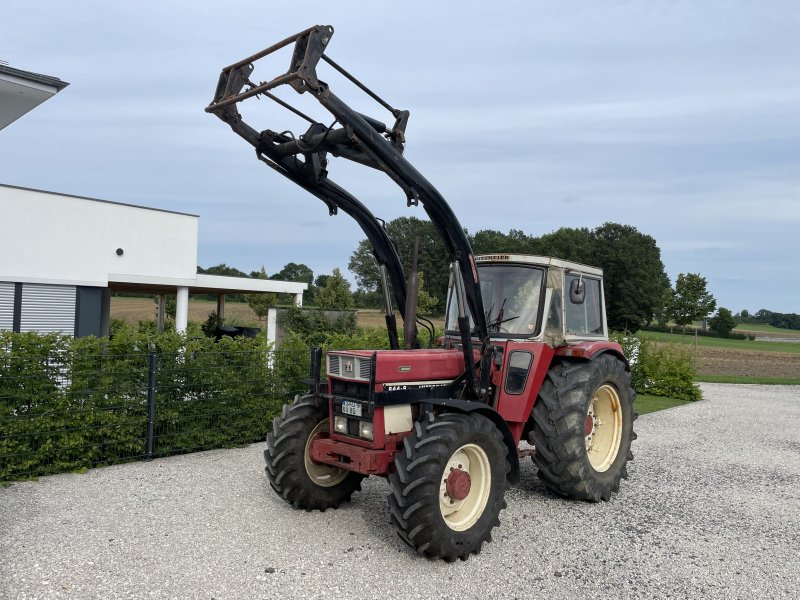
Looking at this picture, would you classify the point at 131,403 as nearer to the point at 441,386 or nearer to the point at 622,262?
the point at 441,386

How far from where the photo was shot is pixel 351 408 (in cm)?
523

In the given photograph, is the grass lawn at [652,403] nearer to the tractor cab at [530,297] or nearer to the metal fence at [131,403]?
the tractor cab at [530,297]

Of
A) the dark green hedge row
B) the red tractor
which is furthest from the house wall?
the red tractor

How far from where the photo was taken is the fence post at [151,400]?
7.48 m

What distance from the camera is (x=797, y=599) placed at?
429 cm

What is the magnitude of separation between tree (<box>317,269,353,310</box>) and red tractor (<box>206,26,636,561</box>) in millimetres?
21229

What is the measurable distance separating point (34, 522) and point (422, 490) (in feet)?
10.9

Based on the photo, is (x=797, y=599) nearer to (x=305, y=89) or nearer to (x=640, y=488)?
(x=640, y=488)

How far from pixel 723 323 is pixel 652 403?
→ 5816 cm

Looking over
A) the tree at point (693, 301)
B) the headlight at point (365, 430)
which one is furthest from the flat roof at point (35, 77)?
the tree at point (693, 301)

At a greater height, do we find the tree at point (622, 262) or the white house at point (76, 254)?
the tree at point (622, 262)

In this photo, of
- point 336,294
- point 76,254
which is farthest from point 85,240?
point 336,294

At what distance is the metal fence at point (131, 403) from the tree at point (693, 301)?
28760 millimetres

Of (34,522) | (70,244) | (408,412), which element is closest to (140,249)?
(70,244)
